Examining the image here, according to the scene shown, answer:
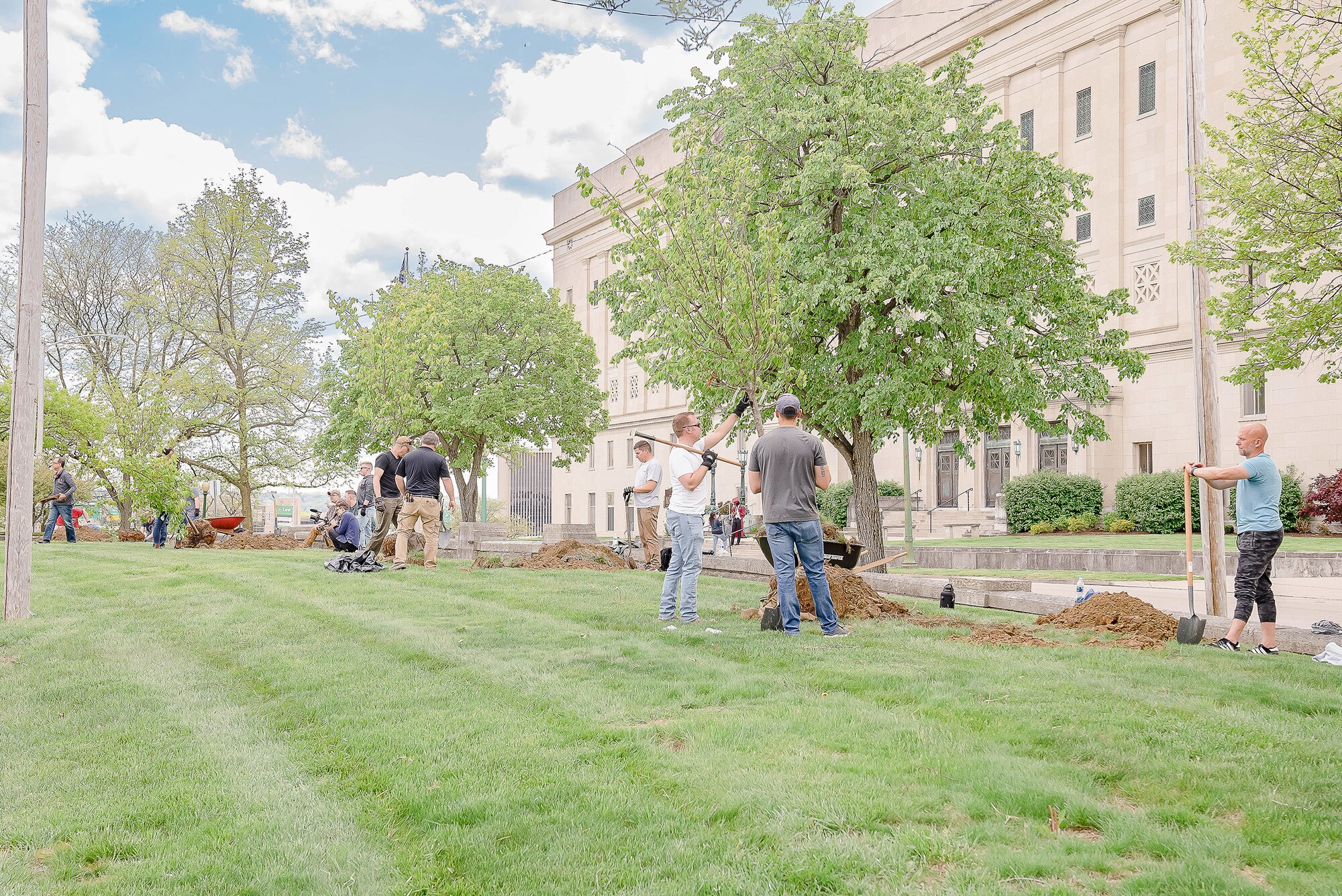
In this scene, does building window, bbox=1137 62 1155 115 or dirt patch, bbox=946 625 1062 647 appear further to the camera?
building window, bbox=1137 62 1155 115

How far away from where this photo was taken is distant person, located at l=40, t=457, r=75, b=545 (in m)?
25.0

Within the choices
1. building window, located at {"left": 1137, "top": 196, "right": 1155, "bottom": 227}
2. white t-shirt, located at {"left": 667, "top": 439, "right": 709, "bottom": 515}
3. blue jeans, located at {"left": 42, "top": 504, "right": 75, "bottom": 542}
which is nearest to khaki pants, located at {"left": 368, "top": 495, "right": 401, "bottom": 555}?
white t-shirt, located at {"left": 667, "top": 439, "right": 709, "bottom": 515}

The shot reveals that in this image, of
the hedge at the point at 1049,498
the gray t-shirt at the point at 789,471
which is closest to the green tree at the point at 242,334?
the hedge at the point at 1049,498

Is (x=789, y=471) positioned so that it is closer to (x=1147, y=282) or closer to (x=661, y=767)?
(x=661, y=767)

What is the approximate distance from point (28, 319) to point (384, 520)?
6.43 meters

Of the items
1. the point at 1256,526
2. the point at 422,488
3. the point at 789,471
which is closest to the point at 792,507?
the point at 789,471

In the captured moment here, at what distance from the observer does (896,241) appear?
51.5 feet

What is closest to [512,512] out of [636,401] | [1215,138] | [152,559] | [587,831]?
[636,401]

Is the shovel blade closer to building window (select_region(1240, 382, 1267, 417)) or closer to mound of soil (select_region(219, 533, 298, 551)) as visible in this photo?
mound of soil (select_region(219, 533, 298, 551))

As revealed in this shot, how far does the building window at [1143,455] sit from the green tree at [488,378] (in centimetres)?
1971

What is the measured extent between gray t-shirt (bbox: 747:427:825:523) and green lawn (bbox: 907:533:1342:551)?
13966 mm

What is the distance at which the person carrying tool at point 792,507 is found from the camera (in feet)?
28.5

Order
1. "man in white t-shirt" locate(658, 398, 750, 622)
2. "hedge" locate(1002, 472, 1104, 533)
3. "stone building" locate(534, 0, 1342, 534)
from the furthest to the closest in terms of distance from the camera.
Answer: "hedge" locate(1002, 472, 1104, 533)
"stone building" locate(534, 0, 1342, 534)
"man in white t-shirt" locate(658, 398, 750, 622)

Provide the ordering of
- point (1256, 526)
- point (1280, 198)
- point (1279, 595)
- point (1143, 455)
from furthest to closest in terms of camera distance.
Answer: point (1143, 455) → point (1279, 595) → point (1280, 198) → point (1256, 526)
